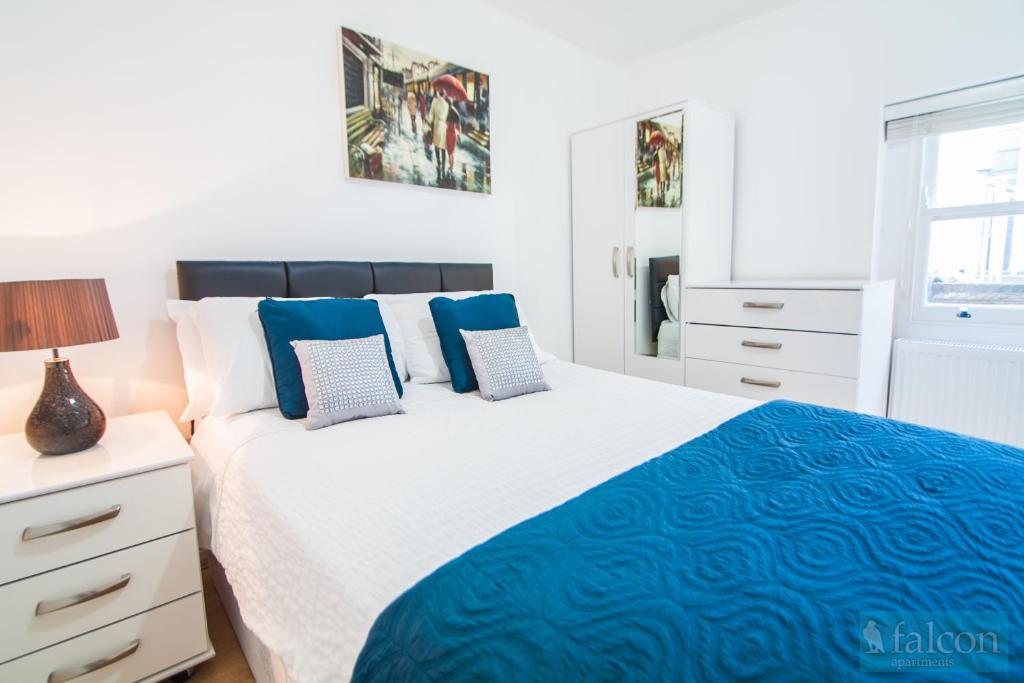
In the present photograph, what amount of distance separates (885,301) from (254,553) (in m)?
2.75

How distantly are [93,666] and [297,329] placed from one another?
97 centimetres

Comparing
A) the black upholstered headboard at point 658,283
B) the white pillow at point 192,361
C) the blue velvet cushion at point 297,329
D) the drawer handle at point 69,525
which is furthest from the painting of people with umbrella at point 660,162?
the drawer handle at point 69,525

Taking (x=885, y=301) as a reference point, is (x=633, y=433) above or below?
below

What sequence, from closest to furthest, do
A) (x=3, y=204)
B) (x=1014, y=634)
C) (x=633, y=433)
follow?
(x=1014, y=634)
(x=633, y=433)
(x=3, y=204)

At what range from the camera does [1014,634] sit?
59cm

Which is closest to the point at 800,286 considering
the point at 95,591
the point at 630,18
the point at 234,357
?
the point at 630,18

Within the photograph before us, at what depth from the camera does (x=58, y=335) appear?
1276 mm

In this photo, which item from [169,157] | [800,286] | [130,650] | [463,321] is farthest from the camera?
[800,286]

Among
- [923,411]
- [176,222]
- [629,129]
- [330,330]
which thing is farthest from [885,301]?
[176,222]

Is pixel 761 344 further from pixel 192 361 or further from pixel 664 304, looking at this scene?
pixel 192 361

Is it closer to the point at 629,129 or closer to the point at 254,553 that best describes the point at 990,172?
the point at 629,129

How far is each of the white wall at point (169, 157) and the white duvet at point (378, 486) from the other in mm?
579

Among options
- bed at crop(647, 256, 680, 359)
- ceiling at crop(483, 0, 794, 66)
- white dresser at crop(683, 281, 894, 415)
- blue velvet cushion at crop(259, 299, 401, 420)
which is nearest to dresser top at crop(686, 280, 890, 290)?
white dresser at crop(683, 281, 894, 415)

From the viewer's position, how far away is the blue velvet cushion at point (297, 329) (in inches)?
61.4
